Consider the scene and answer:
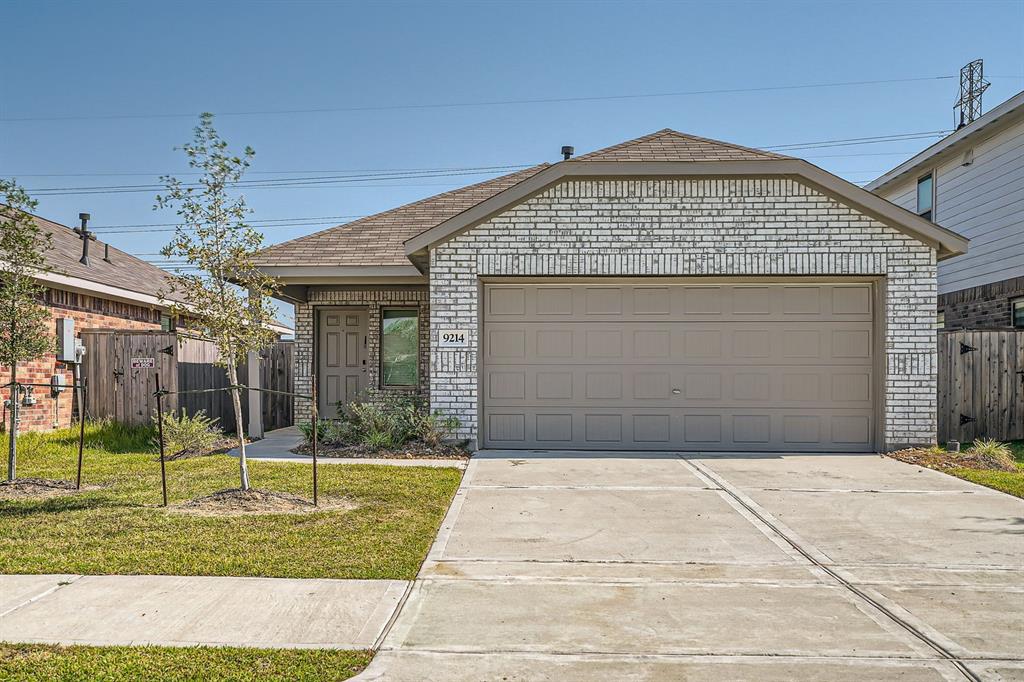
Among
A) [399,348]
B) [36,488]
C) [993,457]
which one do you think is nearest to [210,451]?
[36,488]

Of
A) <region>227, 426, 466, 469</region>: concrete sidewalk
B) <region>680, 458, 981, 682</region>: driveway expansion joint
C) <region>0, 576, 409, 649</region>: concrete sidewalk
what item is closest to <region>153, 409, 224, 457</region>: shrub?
<region>227, 426, 466, 469</region>: concrete sidewalk

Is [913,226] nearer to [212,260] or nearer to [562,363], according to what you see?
[562,363]

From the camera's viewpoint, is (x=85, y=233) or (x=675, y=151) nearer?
(x=675, y=151)

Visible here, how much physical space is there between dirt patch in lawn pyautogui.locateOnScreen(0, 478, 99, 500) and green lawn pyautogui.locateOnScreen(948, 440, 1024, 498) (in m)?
9.85

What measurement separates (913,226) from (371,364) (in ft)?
30.4

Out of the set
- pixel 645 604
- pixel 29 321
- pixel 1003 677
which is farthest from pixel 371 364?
pixel 1003 677

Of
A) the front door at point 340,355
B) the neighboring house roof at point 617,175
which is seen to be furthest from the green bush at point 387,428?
the front door at point 340,355

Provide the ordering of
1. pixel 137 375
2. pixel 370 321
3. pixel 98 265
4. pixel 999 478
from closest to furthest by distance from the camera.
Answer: pixel 999 478 → pixel 137 375 → pixel 370 321 → pixel 98 265

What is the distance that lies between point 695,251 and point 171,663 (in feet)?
29.4

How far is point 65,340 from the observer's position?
12547 millimetres

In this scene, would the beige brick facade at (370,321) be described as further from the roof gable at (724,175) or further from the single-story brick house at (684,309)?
the roof gable at (724,175)

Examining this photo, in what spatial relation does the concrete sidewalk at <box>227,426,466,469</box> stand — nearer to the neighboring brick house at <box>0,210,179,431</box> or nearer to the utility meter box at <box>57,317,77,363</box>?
the neighboring brick house at <box>0,210,179,431</box>

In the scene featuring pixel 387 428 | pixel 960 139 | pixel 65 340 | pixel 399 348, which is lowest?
pixel 387 428

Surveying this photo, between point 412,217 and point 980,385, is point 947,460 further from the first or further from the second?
point 412,217
